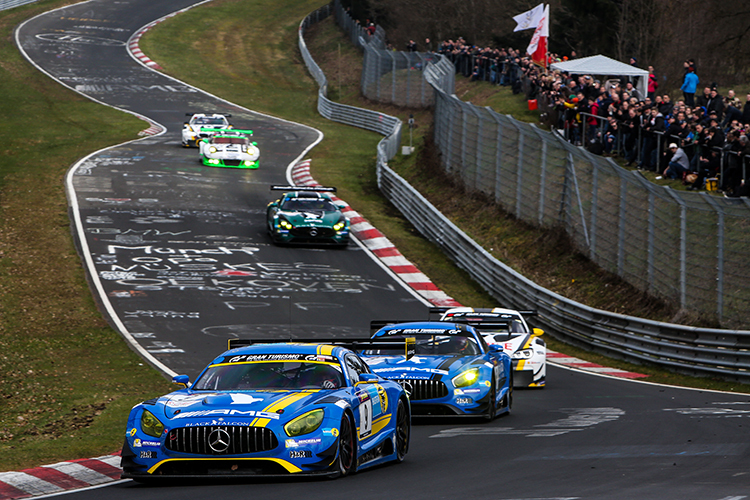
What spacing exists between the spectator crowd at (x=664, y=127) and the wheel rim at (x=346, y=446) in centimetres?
1243

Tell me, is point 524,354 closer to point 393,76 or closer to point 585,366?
point 585,366

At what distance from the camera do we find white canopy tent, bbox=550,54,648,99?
3044cm

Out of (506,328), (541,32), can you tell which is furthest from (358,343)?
(541,32)

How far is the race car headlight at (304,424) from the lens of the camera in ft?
27.0

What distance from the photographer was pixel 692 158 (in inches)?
853

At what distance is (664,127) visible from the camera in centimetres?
2297

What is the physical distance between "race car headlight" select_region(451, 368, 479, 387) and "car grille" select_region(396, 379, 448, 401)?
0.15 metres

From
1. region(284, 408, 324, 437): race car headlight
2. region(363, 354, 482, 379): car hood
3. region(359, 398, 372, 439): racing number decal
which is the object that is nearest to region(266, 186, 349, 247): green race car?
region(363, 354, 482, 379): car hood

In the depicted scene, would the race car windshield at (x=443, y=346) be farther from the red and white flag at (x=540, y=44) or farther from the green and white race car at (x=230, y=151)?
the green and white race car at (x=230, y=151)

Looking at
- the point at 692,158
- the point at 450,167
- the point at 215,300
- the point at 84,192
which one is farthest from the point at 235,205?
the point at 692,158

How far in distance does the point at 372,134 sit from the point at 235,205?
1911cm

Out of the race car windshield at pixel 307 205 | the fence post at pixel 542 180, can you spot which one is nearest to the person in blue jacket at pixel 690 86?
the fence post at pixel 542 180

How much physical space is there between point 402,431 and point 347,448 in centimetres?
142

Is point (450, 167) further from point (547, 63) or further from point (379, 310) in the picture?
point (379, 310)
